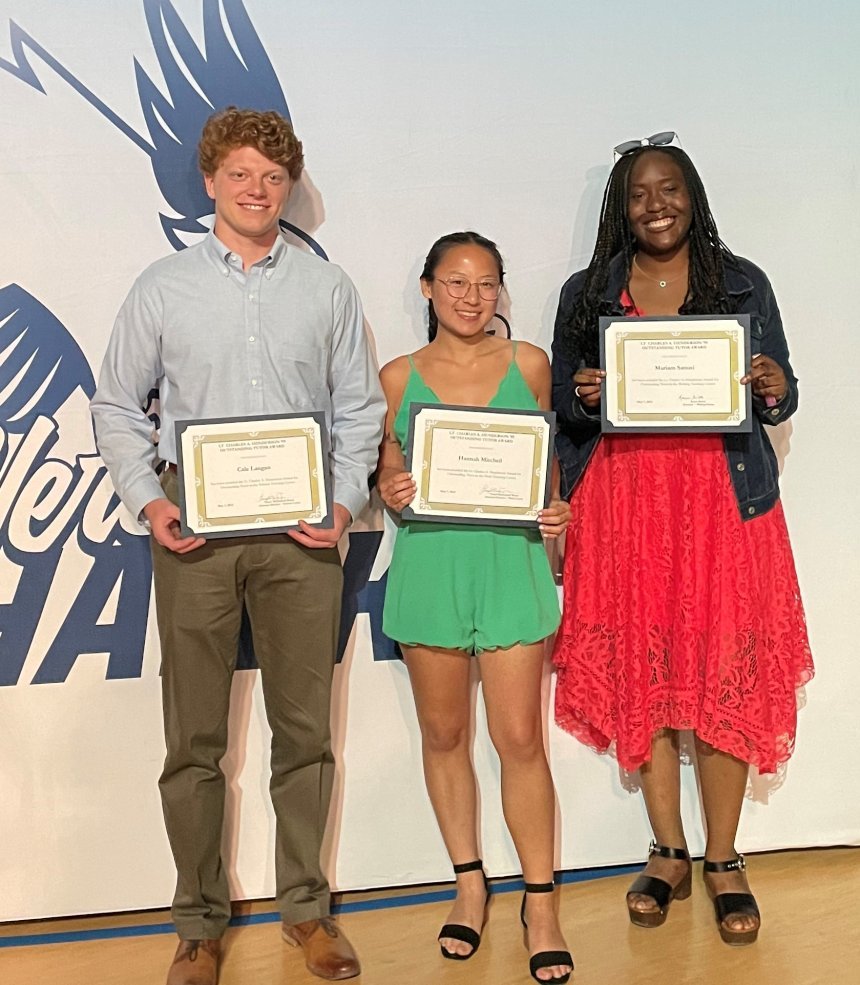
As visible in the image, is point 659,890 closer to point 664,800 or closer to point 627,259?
point 664,800

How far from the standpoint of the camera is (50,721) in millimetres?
2879

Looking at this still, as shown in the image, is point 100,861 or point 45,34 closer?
point 45,34

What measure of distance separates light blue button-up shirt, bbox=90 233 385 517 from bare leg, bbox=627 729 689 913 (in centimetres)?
101

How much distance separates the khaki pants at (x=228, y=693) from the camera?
2.51 metres

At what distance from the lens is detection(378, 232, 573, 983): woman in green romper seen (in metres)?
2.58

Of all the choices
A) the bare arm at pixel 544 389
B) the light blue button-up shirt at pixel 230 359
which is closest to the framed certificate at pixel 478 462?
the bare arm at pixel 544 389

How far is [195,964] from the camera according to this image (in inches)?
101

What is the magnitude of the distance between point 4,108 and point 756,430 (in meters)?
1.97

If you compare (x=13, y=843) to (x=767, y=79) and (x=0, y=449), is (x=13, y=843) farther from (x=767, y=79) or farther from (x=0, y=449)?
(x=767, y=79)

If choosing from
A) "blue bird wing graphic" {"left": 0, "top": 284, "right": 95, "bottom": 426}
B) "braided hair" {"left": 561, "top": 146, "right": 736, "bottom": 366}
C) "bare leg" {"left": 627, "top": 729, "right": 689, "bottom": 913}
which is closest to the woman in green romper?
"braided hair" {"left": 561, "top": 146, "right": 736, "bottom": 366}

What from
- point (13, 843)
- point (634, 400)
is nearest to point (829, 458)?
point (634, 400)

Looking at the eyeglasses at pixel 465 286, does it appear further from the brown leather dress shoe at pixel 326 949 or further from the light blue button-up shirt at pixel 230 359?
the brown leather dress shoe at pixel 326 949

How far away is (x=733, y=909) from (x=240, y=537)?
1489mm

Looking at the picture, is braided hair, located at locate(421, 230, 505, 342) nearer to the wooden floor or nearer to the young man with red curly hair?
the young man with red curly hair
